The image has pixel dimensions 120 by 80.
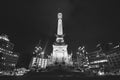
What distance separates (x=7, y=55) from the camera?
378 feet

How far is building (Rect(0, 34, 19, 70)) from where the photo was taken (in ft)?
353

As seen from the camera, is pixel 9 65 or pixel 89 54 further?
pixel 89 54

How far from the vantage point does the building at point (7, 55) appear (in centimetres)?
10754

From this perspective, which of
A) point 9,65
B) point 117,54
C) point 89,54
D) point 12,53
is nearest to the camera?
point 117,54

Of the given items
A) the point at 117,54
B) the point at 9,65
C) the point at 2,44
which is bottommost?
the point at 9,65

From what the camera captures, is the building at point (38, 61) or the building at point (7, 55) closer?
the building at point (38, 61)

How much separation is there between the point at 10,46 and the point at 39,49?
38.3 m

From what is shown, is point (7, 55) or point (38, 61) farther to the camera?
point (7, 55)

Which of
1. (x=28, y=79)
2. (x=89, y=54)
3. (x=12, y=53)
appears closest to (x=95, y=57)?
(x=89, y=54)

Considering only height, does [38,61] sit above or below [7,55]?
below

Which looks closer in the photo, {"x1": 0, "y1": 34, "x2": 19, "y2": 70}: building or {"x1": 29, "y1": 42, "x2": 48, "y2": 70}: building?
{"x1": 29, "y1": 42, "x2": 48, "y2": 70}: building

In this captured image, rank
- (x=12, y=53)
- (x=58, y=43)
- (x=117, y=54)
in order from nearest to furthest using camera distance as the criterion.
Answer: (x=58, y=43) → (x=117, y=54) → (x=12, y=53)

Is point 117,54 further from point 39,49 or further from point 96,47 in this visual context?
point 39,49

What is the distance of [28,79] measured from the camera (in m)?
48.0
